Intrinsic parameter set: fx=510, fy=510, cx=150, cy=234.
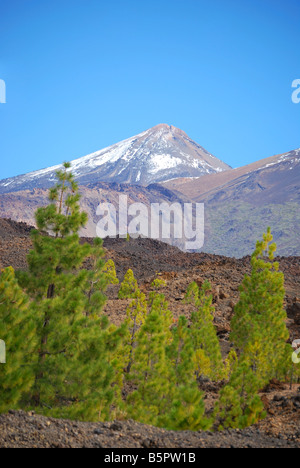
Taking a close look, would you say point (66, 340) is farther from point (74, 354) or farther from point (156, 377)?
point (156, 377)

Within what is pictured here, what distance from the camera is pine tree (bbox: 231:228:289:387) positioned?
47.3 ft

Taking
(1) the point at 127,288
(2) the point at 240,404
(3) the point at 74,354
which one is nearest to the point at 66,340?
(3) the point at 74,354

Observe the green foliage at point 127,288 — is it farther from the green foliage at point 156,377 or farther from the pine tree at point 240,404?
the pine tree at point 240,404

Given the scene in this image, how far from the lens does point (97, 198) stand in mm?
183125

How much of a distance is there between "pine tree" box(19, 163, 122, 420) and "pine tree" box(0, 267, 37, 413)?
0.42 meters

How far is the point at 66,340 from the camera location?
10391mm

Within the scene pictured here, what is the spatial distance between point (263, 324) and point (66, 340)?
302 inches

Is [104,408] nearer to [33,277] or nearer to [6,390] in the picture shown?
[6,390]

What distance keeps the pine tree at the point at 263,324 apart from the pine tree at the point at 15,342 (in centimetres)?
676

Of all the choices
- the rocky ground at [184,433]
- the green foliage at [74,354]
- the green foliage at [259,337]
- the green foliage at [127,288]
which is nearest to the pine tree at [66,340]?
the green foliage at [74,354]

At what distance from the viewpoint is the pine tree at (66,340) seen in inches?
401

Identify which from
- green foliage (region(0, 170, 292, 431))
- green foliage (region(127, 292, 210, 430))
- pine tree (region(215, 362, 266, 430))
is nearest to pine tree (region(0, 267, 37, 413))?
green foliage (region(0, 170, 292, 431))

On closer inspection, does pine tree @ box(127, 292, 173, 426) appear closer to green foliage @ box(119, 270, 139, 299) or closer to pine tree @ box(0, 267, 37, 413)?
pine tree @ box(0, 267, 37, 413)

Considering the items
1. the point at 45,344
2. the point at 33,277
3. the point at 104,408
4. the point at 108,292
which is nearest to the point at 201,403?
the point at 104,408
